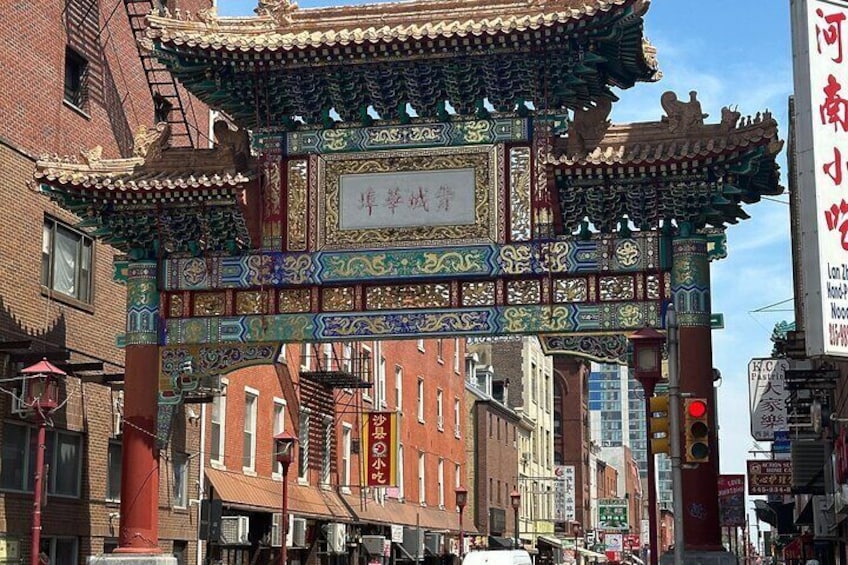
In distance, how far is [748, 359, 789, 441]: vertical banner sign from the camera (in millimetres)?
33562

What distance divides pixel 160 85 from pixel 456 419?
32379 millimetres

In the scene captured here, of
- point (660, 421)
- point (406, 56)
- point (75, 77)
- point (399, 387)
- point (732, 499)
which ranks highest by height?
point (75, 77)

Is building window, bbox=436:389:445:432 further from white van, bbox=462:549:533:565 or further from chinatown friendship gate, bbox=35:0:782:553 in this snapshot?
chinatown friendship gate, bbox=35:0:782:553

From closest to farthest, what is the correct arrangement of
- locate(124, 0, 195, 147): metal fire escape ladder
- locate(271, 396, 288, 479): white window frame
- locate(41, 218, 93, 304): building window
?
locate(41, 218, 93, 304): building window
locate(124, 0, 195, 147): metal fire escape ladder
locate(271, 396, 288, 479): white window frame

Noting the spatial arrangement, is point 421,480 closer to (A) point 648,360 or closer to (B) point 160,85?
(B) point 160,85

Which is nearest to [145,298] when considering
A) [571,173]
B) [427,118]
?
[427,118]

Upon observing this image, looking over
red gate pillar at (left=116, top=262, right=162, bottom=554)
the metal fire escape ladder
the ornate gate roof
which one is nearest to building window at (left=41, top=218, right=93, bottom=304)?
red gate pillar at (left=116, top=262, right=162, bottom=554)

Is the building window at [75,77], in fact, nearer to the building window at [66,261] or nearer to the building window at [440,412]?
the building window at [66,261]

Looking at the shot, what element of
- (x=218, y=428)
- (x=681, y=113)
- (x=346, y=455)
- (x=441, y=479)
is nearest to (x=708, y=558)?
(x=681, y=113)

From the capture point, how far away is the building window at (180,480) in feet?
107

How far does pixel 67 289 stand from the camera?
28.9 metres

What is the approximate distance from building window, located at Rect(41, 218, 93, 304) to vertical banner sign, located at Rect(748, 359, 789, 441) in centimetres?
1692

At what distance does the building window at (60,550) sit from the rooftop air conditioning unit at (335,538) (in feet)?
48.9

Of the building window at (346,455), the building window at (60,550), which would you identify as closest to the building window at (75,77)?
the building window at (60,550)
